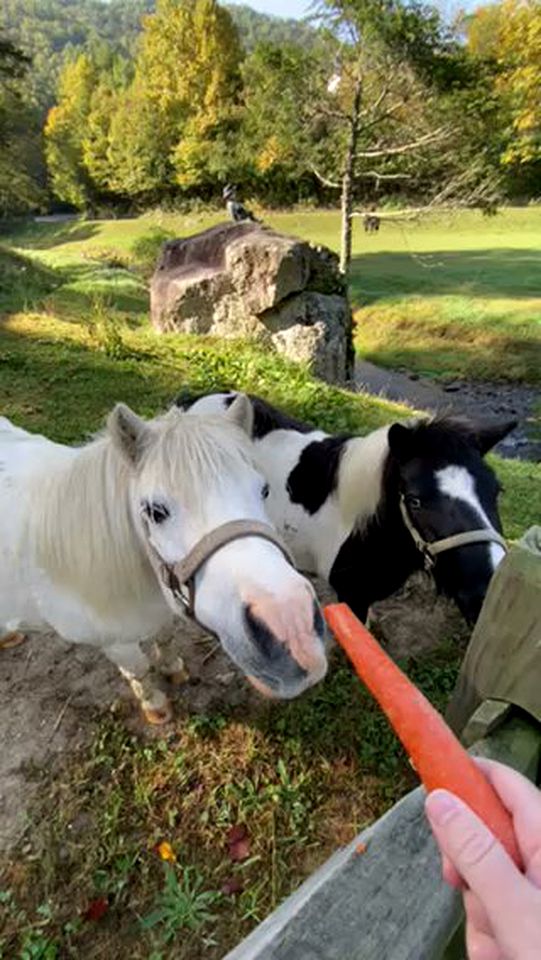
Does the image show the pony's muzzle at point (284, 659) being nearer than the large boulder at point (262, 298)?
Yes

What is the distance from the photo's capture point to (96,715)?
2936 mm

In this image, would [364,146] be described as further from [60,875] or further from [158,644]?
[60,875]

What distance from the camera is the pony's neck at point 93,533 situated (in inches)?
85.8

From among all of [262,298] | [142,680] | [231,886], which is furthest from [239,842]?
[262,298]

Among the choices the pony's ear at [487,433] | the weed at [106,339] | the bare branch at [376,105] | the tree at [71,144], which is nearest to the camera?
the pony's ear at [487,433]

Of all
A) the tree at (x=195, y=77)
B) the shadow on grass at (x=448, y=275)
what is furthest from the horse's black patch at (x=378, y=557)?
the tree at (x=195, y=77)

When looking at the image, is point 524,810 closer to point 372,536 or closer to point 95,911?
point 95,911

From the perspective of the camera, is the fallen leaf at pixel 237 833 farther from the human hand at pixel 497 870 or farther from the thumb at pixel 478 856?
the thumb at pixel 478 856

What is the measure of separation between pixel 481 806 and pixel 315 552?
8.64 ft

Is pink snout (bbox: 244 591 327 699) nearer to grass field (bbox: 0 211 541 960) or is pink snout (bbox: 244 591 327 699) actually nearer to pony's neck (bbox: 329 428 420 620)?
grass field (bbox: 0 211 541 960)

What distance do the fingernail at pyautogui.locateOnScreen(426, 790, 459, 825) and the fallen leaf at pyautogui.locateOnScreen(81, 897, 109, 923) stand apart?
1992 millimetres

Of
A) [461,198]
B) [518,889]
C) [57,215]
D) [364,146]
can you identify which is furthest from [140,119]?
[518,889]

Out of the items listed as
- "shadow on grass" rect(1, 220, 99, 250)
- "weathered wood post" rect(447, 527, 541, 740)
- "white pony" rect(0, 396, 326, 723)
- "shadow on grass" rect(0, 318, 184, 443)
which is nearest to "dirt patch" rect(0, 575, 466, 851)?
"white pony" rect(0, 396, 326, 723)

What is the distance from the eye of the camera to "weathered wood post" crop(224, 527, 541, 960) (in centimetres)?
99
